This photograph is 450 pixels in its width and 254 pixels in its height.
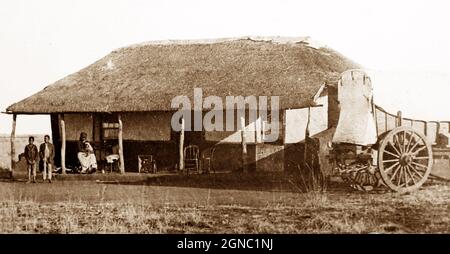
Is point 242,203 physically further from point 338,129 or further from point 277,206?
point 338,129

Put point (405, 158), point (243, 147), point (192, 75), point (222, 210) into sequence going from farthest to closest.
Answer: point (192, 75), point (243, 147), point (405, 158), point (222, 210)

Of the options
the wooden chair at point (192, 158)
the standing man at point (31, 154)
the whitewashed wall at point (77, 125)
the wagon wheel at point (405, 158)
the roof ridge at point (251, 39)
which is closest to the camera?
the wagon wheel at point (405, 158)

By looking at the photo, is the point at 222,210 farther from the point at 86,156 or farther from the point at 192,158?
the point at 86,156

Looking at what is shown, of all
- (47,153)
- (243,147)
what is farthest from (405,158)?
(47,153)

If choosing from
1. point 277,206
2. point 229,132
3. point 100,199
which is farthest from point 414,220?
point 229,132

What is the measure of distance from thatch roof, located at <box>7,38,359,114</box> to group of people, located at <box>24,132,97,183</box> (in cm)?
116

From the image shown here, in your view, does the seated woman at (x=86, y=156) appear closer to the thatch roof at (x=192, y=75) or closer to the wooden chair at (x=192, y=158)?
the thatch roof at (x=192, y=75)

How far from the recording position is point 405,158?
1195 centimetres

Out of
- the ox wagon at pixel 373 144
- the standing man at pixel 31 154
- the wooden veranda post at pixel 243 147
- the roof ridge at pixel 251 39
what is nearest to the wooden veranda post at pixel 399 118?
the ox wagon at pixel 373 144

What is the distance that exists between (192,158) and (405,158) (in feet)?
27.2

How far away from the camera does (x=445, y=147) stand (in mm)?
12617

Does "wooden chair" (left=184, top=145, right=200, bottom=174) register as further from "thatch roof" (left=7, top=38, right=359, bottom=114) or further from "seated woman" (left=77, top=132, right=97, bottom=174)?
"seated woman" (left=77, top=132, right=97, bottom=174)

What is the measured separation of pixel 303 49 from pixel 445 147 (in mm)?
7587

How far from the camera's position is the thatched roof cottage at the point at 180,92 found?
17562 millimetres
